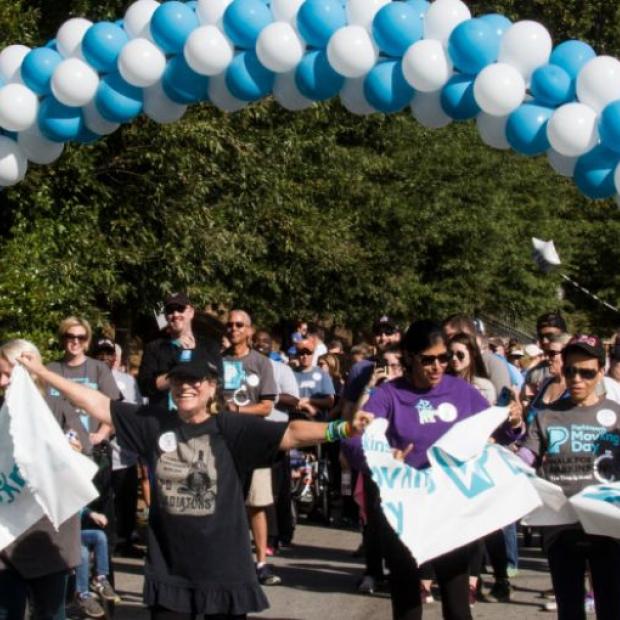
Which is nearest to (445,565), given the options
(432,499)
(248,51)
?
(432,499)

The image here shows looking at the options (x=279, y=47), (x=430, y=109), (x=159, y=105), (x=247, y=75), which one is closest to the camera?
(x=279, y=47)

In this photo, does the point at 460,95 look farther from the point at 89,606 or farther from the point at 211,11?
the point at 89,606

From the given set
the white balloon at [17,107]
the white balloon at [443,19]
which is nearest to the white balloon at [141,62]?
the white balloon at [17,107]

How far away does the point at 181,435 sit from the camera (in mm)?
5922

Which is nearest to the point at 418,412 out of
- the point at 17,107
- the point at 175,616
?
the point at 175,616

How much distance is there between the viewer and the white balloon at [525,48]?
756 cm

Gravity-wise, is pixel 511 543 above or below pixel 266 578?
above

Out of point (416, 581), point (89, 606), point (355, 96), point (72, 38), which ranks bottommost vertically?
point (89, 606)

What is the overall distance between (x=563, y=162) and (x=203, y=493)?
3.02 meters

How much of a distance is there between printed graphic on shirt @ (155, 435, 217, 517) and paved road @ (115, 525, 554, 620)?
3.20 metres

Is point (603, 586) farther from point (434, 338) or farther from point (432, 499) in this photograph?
point (434, 338)

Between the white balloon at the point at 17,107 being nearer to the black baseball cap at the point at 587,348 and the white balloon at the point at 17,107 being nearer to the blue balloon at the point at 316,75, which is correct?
the blue balloon at the point at 316,75

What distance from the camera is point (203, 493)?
19.2ft

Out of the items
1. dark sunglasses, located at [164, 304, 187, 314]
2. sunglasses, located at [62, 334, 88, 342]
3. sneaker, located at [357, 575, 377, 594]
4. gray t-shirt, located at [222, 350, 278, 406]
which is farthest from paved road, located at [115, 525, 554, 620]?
dark sunglasses, located at [164, 304, 187, 314]
